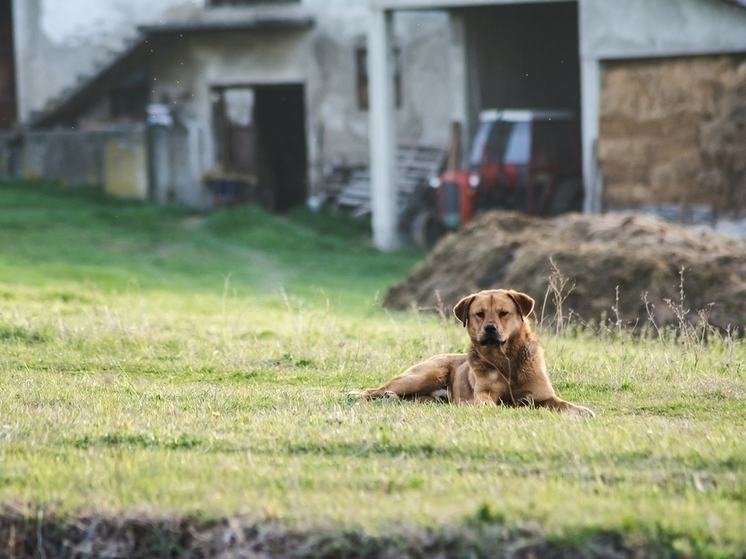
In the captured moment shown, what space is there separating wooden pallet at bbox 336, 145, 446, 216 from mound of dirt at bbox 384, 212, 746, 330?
38.6 feet

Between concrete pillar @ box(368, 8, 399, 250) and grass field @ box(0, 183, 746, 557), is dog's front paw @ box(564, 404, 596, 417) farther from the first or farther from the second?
concrete pillar @ box(368, 8, 399, 250)

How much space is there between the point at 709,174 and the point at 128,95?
1836 cm

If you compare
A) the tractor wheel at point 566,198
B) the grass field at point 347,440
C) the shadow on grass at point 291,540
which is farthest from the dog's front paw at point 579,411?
the tractor wheel at point 566,198

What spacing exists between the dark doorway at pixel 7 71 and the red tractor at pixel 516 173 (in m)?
15.5

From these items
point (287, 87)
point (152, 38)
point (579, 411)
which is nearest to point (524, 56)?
point (287, 87)

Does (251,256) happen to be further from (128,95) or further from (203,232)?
(128,95)

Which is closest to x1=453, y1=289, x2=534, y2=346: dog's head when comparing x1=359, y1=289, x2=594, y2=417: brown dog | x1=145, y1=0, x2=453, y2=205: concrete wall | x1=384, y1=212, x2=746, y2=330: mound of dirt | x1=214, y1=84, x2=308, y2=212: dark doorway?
x1=359, y1=289, x2=594, y2=417: brown dog

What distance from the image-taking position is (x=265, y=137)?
3669 centimetres

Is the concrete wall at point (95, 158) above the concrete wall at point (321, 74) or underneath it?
underneath

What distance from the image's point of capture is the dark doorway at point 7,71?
39406 millimetres

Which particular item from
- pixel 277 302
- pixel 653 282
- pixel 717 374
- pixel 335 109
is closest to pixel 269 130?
pixel 335 109

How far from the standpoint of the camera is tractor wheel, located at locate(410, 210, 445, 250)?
3086 cm

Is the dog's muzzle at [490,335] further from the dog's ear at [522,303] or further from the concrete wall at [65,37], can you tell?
the concrete wall at [65,37]

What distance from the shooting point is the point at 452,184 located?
28.8 metres
